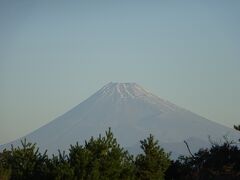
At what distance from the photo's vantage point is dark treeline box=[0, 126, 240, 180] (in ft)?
124

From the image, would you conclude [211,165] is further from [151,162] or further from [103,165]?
[103,165]

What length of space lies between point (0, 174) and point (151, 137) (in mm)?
10282

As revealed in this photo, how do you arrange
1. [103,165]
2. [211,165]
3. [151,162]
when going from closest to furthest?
[103,165] → [151,162] → [211,165]

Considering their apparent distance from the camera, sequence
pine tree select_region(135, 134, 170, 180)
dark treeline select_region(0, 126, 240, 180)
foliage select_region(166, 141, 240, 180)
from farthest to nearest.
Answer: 1. pine tree select_region(135, 134, 170, 180)
2. foliage select_region(166, 141, 240, 180)
3. dark treeline select_region(0, 126, 240, 180)

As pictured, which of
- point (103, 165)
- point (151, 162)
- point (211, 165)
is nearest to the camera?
point (103, 165)

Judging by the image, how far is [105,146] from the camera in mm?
39906

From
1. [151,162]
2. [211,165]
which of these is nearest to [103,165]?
[151,162]

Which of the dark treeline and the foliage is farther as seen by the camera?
the foliage

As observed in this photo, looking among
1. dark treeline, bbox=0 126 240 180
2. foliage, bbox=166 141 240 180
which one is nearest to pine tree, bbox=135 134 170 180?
dark treeline, bbox=0 126 240 180

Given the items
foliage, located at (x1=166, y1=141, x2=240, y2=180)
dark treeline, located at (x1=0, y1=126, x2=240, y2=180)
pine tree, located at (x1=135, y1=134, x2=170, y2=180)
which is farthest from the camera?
pine tree, located at (x1=135, y1=134, x2=170, y2=180)

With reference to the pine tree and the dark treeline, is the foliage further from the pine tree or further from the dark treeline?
the pine tree

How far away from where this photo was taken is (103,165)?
39.1 m

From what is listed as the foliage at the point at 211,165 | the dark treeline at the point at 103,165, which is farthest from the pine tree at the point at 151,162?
the foliage at the point at 211,165

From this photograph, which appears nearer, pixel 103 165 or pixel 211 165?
pixel 103 165
